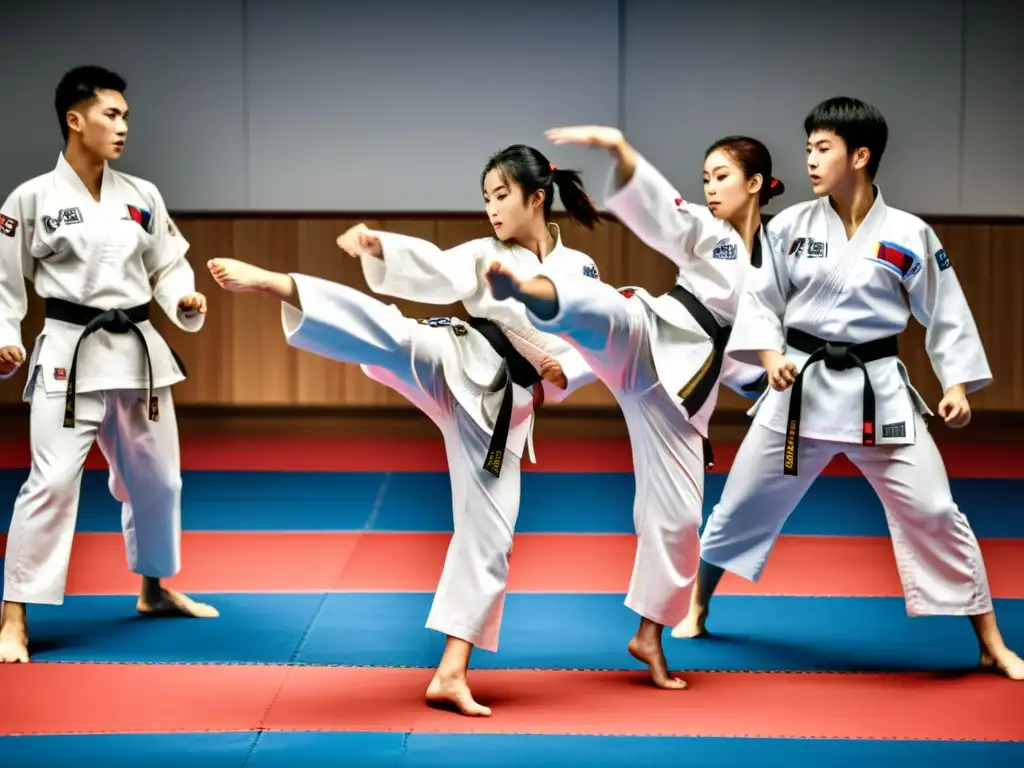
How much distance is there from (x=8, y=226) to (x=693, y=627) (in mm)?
2248

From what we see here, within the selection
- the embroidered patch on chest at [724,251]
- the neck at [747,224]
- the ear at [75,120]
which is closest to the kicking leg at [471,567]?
the embroidered patch on chest at [724,251]

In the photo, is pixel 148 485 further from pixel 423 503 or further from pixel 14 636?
pixel 423 503

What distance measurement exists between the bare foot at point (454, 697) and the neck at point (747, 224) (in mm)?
1377

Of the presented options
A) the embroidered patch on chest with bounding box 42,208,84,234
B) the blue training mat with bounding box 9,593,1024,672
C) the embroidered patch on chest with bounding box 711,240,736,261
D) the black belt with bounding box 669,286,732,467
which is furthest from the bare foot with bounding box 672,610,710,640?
the embroidered patch on chest with bounding box 42,208,84,234

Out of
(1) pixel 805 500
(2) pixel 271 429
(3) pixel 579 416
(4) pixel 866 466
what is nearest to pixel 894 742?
(4) pixel 866 466

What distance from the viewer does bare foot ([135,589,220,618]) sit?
4.19 metres

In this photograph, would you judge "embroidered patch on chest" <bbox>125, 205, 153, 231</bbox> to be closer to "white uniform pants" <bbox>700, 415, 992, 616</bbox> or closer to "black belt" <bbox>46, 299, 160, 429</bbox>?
"black belt" <bbox>46, 299, 160, 429</bbox>

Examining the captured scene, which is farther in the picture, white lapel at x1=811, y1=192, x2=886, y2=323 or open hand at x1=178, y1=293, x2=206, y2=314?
open hand at x1=178, y1=293, x2=206, y2=314

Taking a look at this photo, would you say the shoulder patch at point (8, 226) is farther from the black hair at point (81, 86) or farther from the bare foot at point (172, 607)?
the bare foot at point (172, 607)

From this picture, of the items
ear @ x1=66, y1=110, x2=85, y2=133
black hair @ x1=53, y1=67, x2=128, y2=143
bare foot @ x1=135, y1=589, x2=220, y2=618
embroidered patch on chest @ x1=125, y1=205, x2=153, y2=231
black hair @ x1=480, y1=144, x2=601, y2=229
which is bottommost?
bare foot @ x1=135, y1=589, x2=220, y2=618

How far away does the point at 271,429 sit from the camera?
8.16 meters

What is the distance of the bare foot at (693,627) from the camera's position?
396cm

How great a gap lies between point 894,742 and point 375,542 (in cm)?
259

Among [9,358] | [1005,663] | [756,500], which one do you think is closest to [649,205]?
[756,500]
